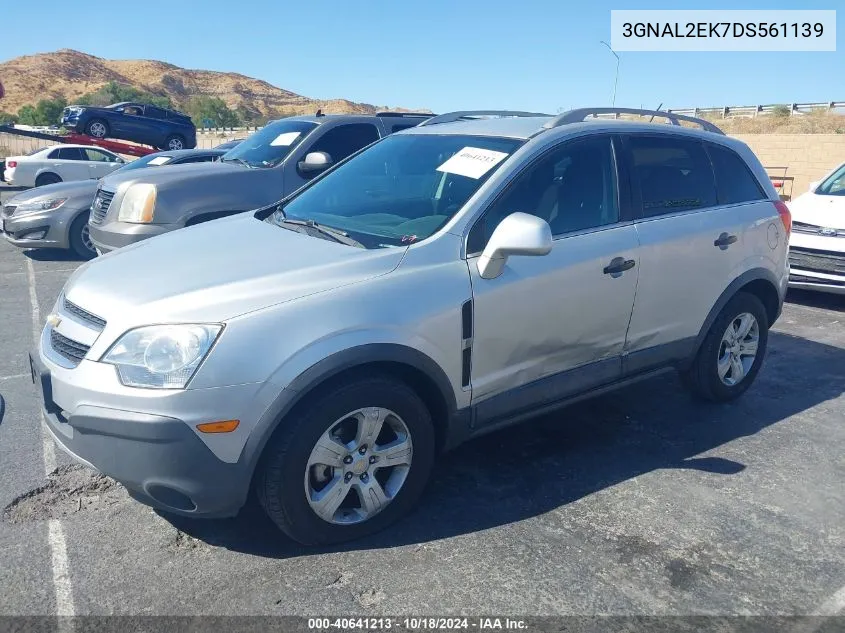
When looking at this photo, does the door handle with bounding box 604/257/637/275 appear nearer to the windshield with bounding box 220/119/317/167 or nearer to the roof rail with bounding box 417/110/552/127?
the roof rail with bounding box 417/110/552/127

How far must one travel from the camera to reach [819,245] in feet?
24.6

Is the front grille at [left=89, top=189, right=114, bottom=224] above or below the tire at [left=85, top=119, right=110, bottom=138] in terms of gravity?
below

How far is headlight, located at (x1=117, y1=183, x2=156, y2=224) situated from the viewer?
6.81 meters

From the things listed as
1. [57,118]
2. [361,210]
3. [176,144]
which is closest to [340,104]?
[57,118]

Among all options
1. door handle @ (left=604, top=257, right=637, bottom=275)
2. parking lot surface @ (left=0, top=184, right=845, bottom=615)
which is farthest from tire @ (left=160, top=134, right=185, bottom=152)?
door handle @ (left=604, top=257, right=637, bottom=275)

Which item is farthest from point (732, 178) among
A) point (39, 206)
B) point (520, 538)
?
point (39, 206)

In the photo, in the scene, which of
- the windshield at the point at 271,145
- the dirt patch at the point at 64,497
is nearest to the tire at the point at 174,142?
the windshield at the point at 271,145

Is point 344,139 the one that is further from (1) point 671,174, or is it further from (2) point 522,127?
(1) point 671,174

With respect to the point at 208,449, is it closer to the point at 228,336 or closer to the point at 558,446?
the point at 228,336

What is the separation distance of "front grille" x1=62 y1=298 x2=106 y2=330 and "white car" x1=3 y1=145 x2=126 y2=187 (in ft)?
50.5

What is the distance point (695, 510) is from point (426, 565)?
141cm

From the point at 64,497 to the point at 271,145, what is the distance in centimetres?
513

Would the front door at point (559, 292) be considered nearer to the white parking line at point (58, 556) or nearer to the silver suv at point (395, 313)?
the silver suv at point (395, 313)

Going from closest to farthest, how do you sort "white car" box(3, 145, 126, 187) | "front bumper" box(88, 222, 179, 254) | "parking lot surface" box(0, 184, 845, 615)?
"parking lot surface" box(0, 184, 845, 615) < "front bumper" box(88, 222, 179, 254) < "white car" box(3, 145, 126, 187)
